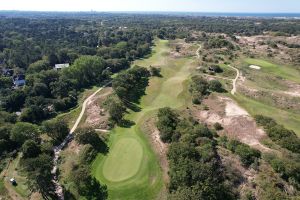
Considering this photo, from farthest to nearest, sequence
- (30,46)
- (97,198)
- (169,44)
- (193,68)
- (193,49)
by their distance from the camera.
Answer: (169,44) → (30,46) → (193,49) → (193,68) → (97,198)

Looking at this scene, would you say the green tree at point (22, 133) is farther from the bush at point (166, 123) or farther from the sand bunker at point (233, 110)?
the sand bunker at point (233, 110)

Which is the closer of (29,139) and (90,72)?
(29,139)

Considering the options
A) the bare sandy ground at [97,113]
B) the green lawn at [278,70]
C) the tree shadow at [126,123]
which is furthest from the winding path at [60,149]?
the green lawn at [278,70]

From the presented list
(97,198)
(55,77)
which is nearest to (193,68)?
(55,77)

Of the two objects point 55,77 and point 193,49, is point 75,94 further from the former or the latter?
point 193,49

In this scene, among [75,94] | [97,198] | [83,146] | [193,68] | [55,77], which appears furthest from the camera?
[193,68]
